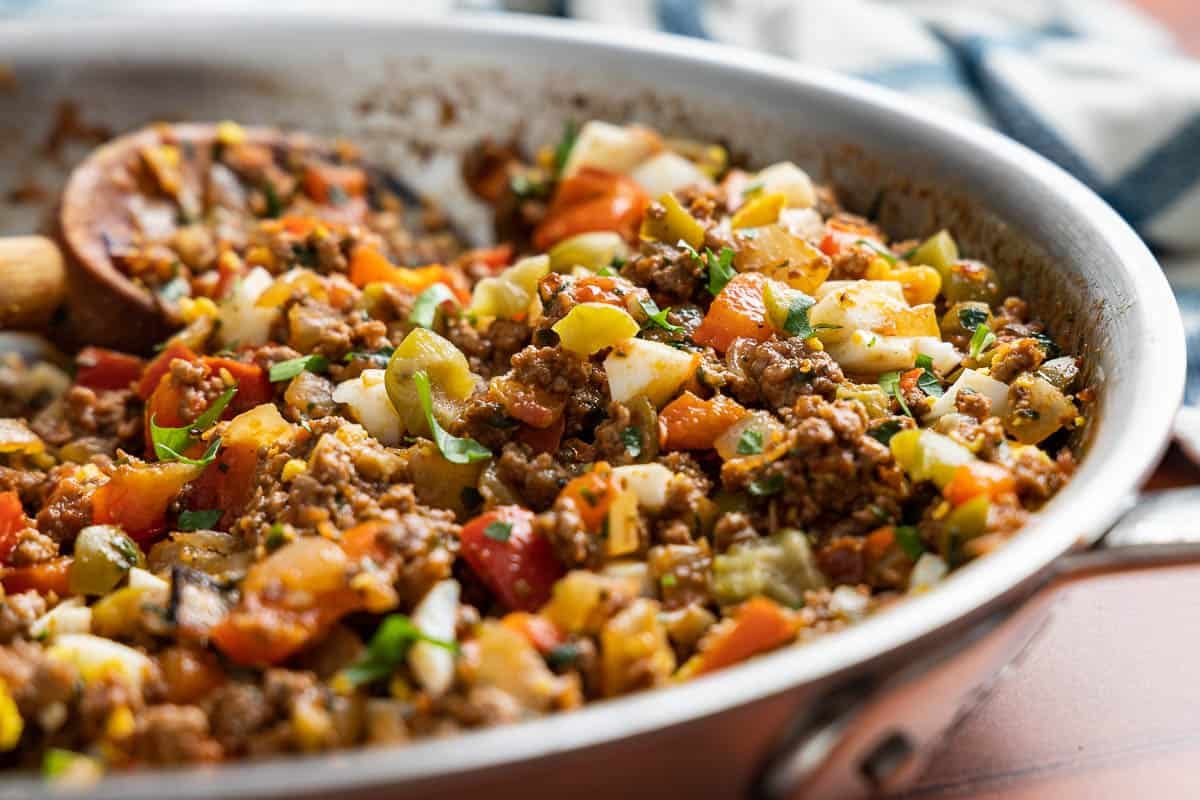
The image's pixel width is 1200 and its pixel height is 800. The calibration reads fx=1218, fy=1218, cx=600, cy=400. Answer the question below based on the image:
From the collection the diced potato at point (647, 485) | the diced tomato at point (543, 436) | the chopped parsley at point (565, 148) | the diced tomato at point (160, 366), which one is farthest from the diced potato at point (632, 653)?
the chopped parsley at point (565, 148)

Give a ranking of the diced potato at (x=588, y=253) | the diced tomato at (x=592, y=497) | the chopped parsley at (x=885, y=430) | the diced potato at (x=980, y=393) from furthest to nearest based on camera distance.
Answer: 1. the diced potato at (x=588, y=253)
2. the diced potato at (x=980, y=393)
3. the chopped parsley at (x=885, y=430)
4. the diced tomato at (x=592, y=497)

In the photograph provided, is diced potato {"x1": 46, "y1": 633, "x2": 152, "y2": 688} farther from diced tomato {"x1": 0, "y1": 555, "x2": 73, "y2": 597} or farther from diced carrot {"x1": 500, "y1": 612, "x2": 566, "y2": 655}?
diced carrot {"x1": 500, "y1": 612, "x2": 566, "y2": 655}

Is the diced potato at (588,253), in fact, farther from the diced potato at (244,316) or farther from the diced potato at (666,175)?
the diced potato at (244,316)

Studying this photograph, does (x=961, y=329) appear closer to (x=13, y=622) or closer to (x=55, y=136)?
(x=13, y=622)

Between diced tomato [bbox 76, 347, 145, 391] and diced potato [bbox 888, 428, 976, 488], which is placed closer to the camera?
diced potato [bbox 888, 428, 976, 488]

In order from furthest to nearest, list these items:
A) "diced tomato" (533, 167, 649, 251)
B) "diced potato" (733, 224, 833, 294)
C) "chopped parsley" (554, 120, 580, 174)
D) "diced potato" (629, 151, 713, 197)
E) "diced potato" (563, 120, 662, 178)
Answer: "chopped parsley" (554, 120, 580, 174)
"diced potato" (563, 120, 662, 178)
"diced potato" (629, 151, 713, 197)
"diced tomato" (533, 167, 649, 251)
"diced potato" (733, 224, 833, 294)

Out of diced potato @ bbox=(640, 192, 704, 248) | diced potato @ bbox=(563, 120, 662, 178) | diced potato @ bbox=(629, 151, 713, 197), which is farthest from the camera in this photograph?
diced potato @ bbox=(563, 120, 662, 178)

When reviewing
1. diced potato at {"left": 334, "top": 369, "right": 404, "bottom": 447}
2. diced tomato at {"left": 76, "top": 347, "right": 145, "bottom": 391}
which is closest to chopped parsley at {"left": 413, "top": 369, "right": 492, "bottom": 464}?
diced potato at {"left": 334, "top": 369, "right": 404, "bottom": 447}
